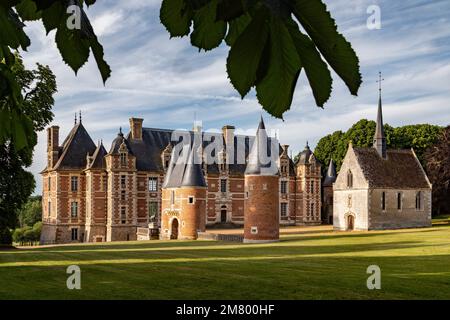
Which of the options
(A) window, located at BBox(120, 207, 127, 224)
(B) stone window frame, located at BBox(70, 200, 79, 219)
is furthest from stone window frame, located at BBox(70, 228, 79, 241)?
(A) window, located at BBox(120, 207, 127, 224)

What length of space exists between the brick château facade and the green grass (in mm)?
23026

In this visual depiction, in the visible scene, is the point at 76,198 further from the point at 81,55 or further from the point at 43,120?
the point at 81,55

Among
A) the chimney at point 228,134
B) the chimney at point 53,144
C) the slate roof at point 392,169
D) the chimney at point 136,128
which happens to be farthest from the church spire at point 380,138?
the chimney at point 53,144

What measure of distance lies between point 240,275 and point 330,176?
4404 centimetres

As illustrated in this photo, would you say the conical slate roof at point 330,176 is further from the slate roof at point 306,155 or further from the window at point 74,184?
the window at point 74,184

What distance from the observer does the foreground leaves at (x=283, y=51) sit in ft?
3.69

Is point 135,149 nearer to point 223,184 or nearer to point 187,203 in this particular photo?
point 223,184

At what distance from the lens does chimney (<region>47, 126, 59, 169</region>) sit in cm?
4662

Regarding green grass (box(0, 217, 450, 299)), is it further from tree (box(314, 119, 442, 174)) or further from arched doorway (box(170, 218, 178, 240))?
tree (box(314, 119, 442, 174))

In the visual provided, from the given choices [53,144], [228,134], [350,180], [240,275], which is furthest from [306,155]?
[240,275]

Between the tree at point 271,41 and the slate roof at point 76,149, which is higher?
the slate roof at point 76,149

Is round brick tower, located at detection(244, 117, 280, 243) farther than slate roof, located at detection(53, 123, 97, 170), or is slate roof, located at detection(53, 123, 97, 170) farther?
slate roof, located at detection(53, 123, 97, 170)

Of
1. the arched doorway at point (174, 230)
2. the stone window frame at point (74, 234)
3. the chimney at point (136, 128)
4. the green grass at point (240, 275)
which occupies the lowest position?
the stone window frame at point (74, 234)

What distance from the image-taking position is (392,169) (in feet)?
144
